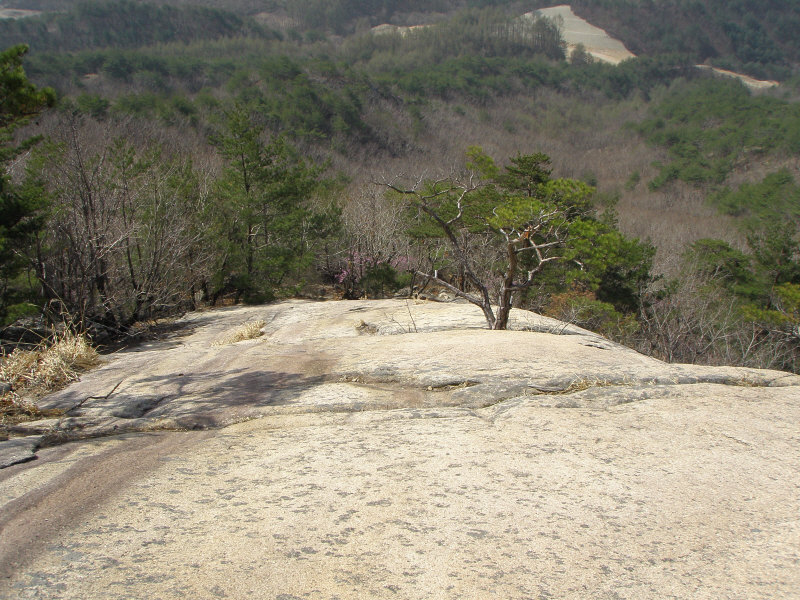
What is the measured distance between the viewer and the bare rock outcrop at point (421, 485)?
7.30 feet

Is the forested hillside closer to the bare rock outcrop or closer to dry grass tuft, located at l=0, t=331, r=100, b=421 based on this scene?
dry grass tuft, located at l=0, t=331, r=100, b=421

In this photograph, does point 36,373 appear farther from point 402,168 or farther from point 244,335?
point 402,168

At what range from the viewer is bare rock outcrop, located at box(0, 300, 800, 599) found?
7.30 ft

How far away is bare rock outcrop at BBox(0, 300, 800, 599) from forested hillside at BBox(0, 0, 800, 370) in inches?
132

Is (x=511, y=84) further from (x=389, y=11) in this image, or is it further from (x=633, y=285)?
(x=633, y=285)

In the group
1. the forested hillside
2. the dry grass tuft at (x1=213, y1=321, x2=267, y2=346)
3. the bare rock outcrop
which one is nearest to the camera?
the bare rock outcrop

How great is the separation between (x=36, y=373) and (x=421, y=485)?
424 cm

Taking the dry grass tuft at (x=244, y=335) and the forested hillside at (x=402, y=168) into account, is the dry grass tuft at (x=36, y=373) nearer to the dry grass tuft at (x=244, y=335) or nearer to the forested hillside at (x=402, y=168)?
the dry grass tuft at (x=244, y=335)

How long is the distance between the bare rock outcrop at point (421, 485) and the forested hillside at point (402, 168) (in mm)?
3341

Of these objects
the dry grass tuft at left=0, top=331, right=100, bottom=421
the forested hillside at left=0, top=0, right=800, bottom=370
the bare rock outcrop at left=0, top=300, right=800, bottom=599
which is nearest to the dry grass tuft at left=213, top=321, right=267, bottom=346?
the dry grass tuft at left=0, top=331, right=100, bottom=421

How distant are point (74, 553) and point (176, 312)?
38.9ft

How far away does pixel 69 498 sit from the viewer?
9.05ft

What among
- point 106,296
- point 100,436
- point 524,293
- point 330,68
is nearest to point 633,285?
point 524,293

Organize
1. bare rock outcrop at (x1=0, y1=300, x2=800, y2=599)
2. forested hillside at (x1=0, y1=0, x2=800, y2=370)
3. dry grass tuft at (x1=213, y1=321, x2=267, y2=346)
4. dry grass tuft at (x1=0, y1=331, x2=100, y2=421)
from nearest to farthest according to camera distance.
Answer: bare rock outcrop at (x1=0, y1=300, x2=800, y2=599) → dry grass tuft at (x1=0, y1=331, x2=100, y2=421) → dry grass tuft at (x1=213, y1=321, x2=267, y2=346) → forested hillside at (x1=0, y1=0, x2=800, y2=370)
